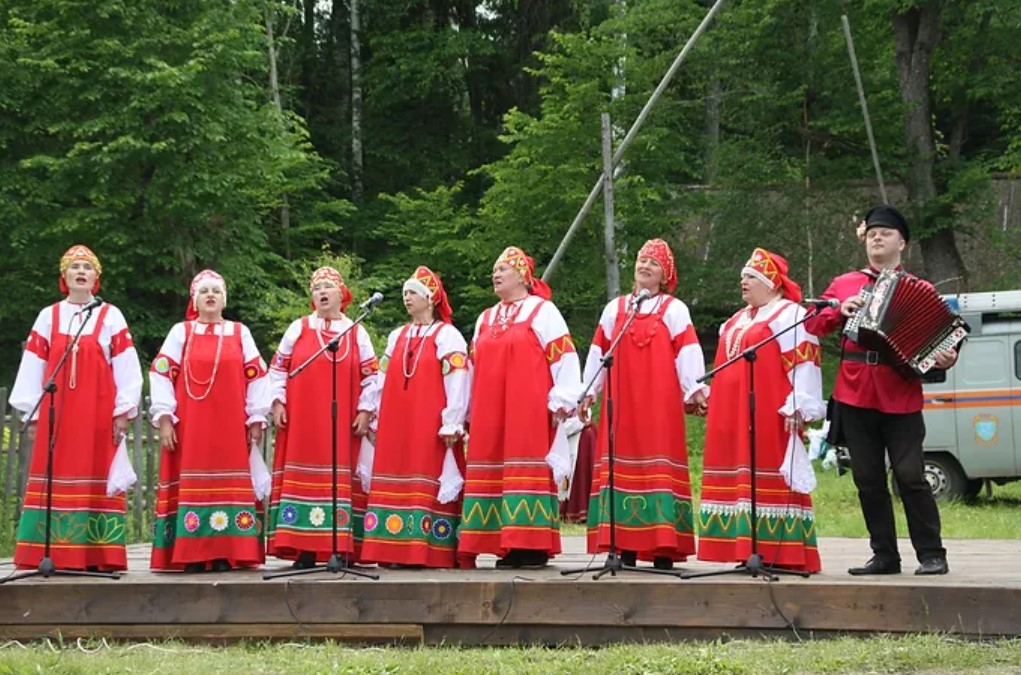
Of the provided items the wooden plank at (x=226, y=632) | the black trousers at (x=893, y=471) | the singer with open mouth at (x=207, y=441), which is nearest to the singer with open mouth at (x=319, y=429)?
the singer with open mouth at (x=207, y=441)

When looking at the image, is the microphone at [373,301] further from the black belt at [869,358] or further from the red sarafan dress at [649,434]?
the black belt at [869,358]

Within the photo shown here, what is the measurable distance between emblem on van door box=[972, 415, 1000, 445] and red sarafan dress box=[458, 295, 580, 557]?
8405 mm

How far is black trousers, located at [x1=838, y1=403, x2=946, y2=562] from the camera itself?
690cm

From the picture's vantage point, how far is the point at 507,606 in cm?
703

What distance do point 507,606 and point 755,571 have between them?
3.89ft

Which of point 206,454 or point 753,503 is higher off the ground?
point 206,454

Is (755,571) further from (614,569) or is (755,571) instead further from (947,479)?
(947,479)

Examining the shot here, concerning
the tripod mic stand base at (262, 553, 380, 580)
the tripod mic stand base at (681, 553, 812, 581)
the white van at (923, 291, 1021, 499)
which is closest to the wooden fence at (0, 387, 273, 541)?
the tripod mic stand base at (262, 553, 380, 580)

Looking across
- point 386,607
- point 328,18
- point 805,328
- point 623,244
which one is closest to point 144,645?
point 386,607

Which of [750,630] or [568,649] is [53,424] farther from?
[750,630]

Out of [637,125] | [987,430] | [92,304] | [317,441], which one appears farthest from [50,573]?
[987,430]

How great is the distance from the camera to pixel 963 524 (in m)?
12.9

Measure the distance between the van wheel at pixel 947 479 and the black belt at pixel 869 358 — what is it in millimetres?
8679

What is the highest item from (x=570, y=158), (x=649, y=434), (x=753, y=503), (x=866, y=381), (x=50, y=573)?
(x=570, y=158)
